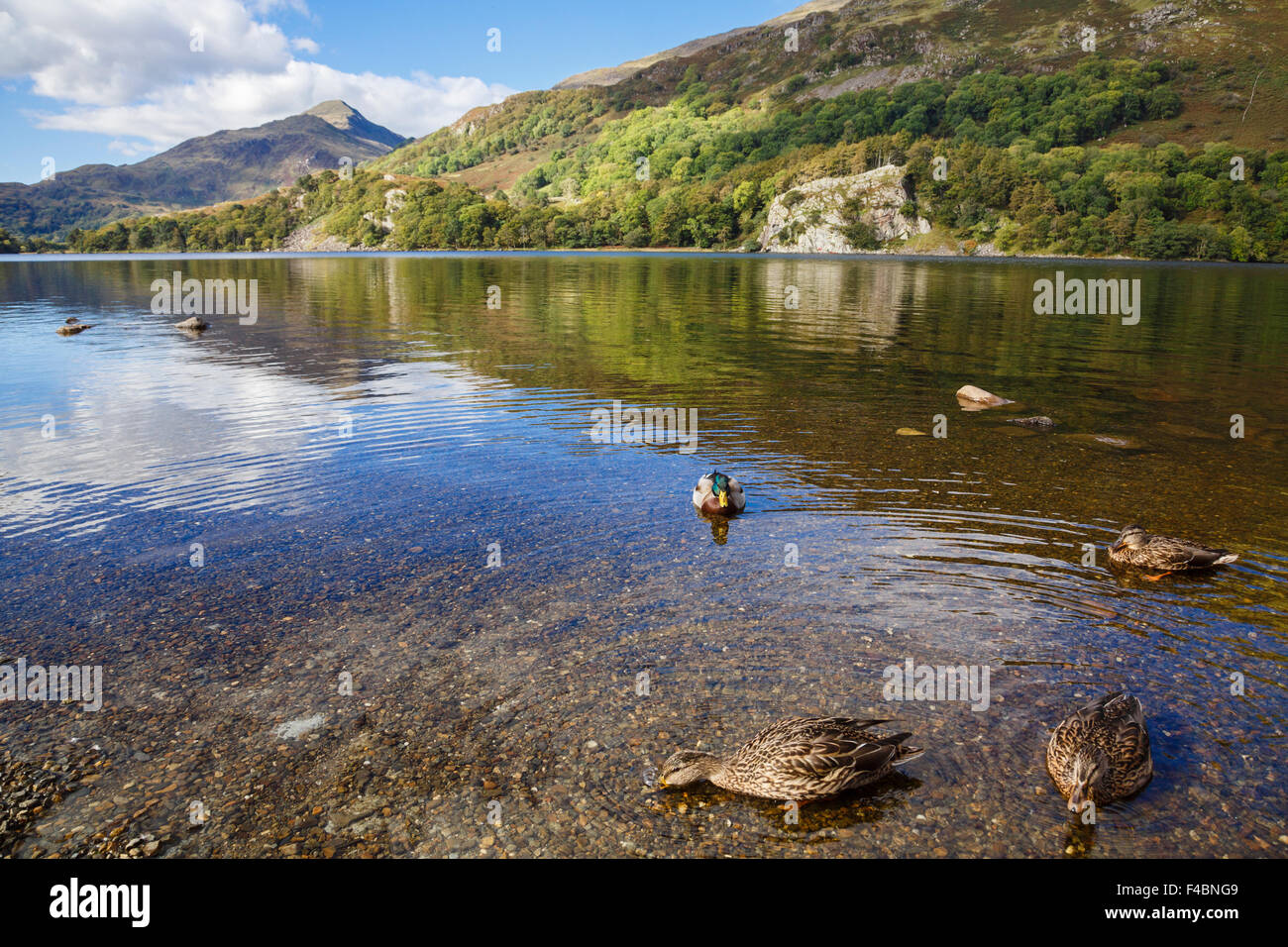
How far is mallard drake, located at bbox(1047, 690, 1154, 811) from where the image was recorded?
295 inches

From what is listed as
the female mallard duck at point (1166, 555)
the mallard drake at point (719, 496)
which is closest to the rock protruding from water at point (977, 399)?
the female mallard duck at point (1166, 555)

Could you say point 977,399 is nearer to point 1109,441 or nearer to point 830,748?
point 1109,441

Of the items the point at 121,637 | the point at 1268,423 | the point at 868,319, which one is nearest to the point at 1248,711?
the point at 121,637

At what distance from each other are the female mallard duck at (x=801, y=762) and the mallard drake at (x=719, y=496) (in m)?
7.56

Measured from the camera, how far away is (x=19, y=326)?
5031 centimetres

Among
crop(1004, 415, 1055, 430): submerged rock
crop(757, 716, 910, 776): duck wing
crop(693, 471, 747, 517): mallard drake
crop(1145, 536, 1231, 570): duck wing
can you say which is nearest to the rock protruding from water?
crop(1004, 415, 1055, 430): submerged rock

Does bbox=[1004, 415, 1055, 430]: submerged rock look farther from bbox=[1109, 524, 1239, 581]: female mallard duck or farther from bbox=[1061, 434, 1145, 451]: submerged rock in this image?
bbox=[1109, 524, 1239, 581]: female mallard duck

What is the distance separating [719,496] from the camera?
15.3 meters

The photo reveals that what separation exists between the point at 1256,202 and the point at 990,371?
21005 centimetres

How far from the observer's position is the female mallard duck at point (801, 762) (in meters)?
7.50

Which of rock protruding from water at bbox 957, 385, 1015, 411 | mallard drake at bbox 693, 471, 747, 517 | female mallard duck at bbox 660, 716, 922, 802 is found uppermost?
→ rock protruding from water at bbox 957, 385, 1015, 411

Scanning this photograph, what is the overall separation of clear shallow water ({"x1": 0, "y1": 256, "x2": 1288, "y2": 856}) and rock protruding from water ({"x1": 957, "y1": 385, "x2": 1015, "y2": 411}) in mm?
973

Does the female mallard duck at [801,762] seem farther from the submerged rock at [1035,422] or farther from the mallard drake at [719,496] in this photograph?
the submerged rock at [1035,422]
